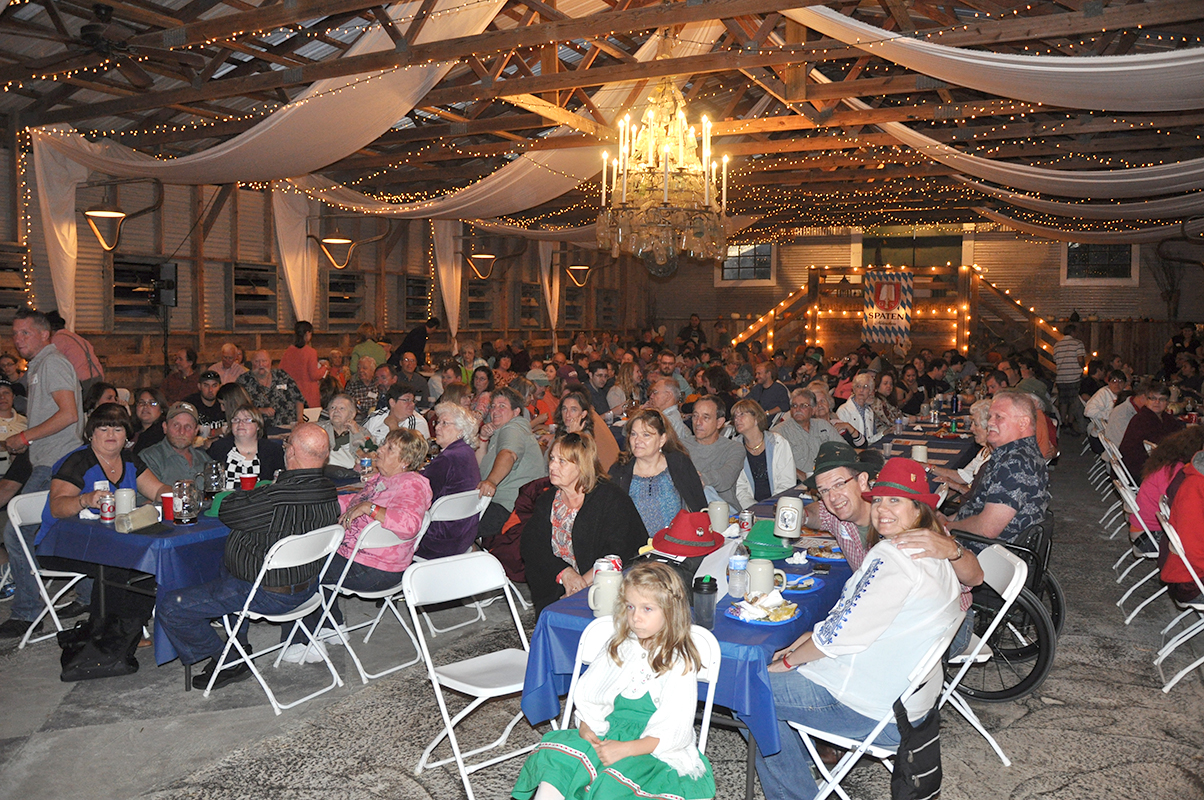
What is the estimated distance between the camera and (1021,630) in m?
4.71

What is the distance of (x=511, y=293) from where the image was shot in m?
18.6

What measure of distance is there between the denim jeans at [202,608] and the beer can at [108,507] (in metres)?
0.48

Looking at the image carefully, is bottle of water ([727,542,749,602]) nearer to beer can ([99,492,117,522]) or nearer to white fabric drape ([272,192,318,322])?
beer can ([99,492,117,522])

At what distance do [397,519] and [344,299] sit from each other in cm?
1101

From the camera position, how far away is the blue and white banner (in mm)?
19688

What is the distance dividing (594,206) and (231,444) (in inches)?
448

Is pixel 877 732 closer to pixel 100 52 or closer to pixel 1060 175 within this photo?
pixel 100 52

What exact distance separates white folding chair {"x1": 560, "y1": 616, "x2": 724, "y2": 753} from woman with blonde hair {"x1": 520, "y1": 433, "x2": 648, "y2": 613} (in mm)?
723

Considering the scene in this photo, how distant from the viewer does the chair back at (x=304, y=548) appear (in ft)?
12.1

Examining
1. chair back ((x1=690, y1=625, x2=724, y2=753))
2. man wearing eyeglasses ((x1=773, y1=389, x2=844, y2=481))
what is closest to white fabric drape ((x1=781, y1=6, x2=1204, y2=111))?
man wearing eyeglasses ((x1=773, y1=389, x2=844, y2=481))

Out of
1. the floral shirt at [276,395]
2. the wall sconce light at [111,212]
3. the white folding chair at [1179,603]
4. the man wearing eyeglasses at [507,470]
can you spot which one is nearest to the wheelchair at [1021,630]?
the white folding chair at [1179,603]

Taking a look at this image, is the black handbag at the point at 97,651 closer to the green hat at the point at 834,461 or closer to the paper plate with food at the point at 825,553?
the paper plate with food at the point at 825,553

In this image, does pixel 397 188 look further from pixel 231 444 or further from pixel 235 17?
pixel 231 444

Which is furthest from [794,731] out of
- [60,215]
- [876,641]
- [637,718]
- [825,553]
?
[60,215]
